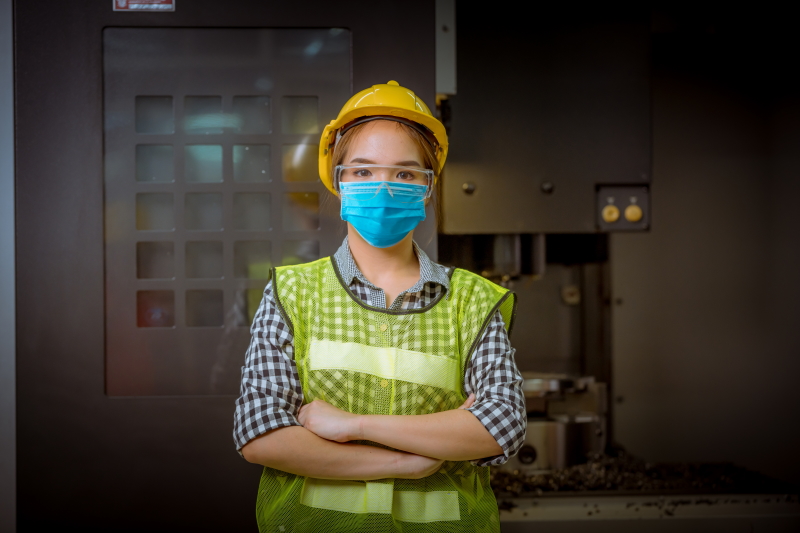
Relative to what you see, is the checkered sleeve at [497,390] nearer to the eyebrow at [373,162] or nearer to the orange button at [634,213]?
the eyebrow at [373,162]

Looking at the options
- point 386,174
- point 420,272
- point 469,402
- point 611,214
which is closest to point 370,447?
point 469,402

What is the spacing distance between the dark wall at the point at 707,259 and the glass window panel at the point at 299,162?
145 centimetres

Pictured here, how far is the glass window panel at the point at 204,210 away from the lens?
1.49m

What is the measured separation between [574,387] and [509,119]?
81 centimetres

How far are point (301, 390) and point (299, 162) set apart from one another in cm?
66

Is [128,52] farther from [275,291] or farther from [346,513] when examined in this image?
[346,513]

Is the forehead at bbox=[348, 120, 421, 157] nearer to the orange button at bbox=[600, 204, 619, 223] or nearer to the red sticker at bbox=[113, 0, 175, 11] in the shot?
the red sticker at bbox=[113, 0, 175, 11]

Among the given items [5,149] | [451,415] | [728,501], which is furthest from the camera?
[728,501]

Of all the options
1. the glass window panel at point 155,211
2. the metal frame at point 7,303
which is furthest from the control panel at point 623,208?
the metal frame at point 7,303

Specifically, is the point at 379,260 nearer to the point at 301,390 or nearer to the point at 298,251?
the point at 301,390

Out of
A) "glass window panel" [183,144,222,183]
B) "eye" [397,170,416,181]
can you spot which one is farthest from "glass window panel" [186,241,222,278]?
"eye" [397,170,416,181]

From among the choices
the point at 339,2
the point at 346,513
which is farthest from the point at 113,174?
the point at 346,513

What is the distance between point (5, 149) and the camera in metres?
1.44

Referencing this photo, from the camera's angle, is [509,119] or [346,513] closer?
[346,513]
